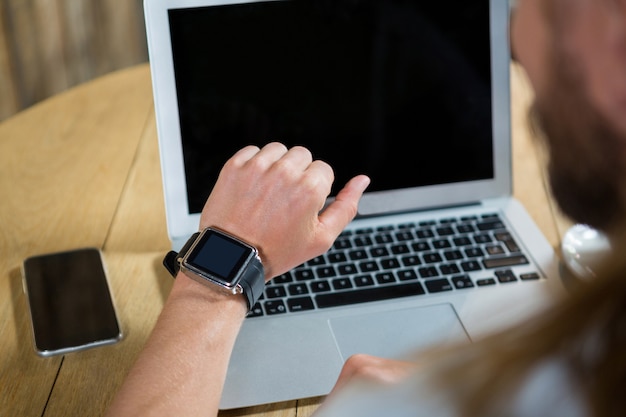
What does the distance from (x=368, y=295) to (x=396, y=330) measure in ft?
0.22

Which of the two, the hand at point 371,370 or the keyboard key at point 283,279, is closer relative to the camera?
the hand at point 371,370

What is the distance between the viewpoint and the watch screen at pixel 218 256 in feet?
2.71

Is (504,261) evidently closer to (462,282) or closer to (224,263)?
(462,282)

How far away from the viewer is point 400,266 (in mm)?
1027

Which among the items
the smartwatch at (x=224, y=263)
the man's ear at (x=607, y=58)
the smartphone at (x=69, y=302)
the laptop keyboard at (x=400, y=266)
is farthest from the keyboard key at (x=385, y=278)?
the man's ear at (x=607, y=58)

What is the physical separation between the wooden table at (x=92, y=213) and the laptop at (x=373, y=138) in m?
0.09

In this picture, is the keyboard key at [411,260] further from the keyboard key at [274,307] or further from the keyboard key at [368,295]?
the keyboard key at [274,307]

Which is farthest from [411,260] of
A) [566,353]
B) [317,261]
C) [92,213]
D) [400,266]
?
[566,353]

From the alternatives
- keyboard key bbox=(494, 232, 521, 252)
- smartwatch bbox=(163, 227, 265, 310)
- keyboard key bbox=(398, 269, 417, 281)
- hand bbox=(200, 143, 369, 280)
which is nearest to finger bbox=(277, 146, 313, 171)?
hand bbox=(200, 143, 369, 280)

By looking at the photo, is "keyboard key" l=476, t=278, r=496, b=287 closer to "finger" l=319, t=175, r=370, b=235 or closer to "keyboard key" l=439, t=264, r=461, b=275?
"keyboard key" l=439, t=264, r=461, b=275

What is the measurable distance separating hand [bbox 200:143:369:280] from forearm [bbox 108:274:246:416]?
68 mm

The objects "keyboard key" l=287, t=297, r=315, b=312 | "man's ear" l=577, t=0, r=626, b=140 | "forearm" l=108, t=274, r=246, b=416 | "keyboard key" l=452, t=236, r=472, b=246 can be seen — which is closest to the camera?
"man's ear" l=577, t=0, r=626, b=140

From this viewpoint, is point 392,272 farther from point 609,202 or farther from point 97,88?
point 97,88

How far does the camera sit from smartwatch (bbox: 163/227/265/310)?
0.83 m
